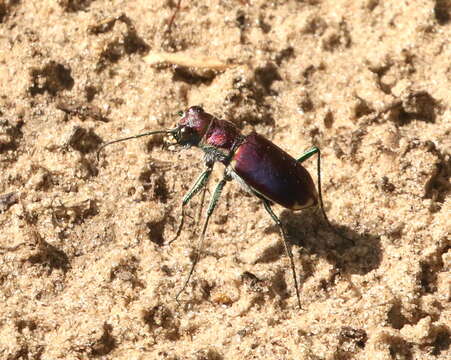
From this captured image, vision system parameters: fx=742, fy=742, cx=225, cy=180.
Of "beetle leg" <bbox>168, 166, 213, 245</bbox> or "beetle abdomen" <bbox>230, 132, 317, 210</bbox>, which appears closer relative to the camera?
"beetle abdomen" <bbox>230, 132, 317, 210</bbox>

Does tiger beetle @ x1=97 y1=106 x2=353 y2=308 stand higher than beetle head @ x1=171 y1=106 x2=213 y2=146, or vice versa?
beetle head @ x1=171 y1=106 x2=213 y2=146

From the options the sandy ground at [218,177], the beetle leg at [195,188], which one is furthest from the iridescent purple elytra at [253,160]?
the sandy ground at [218,177]

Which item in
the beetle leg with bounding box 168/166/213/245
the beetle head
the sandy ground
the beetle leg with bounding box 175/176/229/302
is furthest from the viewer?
the beetle head

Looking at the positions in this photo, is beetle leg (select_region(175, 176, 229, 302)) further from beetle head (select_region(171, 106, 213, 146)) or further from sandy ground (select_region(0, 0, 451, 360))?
beetle head (select_region(171, 106, 213, 146))

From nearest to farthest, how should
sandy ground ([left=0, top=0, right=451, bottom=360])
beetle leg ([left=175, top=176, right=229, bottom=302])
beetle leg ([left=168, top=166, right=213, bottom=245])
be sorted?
sandy ground ([left=0, top=0, right=451, bottom=360]), beetle leg ([left=175, top=176, right=229, bottom=302]), beetle leg ([left=168, top=166, right=213, bottom=245])

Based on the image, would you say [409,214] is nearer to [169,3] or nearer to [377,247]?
[377,247]

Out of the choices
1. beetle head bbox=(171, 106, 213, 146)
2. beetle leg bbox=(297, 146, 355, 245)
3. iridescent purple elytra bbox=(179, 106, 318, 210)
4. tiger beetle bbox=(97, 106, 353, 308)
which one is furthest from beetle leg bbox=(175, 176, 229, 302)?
beetle leg bbox=(297, 146, 355, 245)

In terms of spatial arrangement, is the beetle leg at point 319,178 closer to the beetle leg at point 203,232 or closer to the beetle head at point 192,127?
the beetle leg at point 203,232
